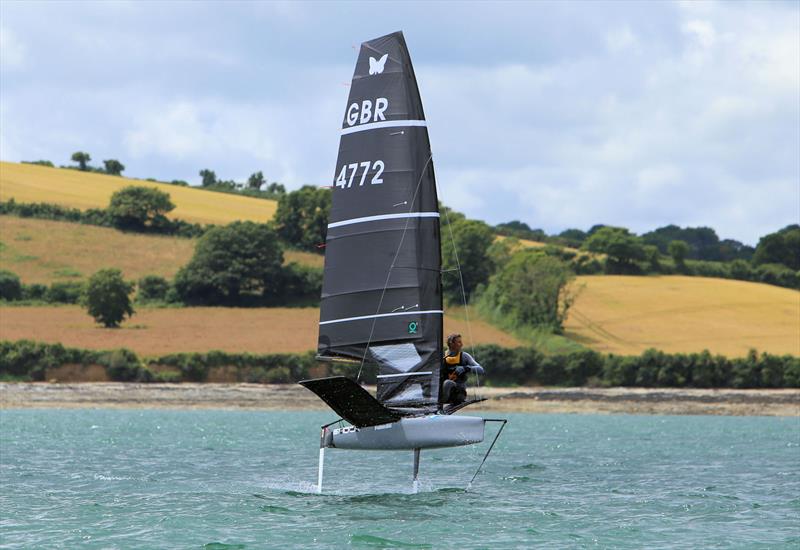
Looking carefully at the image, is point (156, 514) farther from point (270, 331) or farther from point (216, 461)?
point (270, 331)

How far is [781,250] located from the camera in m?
145

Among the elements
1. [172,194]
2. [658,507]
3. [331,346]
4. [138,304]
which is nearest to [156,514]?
[331,346]

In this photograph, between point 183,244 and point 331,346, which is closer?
point 331,346

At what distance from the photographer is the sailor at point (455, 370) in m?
26.8

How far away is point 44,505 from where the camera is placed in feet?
85.3

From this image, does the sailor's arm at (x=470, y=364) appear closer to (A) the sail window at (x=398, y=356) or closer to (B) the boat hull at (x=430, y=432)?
(A) the sail window at (x=398, y=356)

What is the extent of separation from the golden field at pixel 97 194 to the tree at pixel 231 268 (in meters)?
28.8

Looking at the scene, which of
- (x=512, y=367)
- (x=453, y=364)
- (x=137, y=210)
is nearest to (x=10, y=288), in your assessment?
(x=137, y=210)

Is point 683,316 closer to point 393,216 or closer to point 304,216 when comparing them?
point 304,216

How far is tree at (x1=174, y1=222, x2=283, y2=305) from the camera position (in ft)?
357

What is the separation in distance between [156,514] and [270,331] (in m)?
72.1

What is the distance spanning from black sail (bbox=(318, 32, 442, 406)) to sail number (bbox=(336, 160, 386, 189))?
0.07 ft

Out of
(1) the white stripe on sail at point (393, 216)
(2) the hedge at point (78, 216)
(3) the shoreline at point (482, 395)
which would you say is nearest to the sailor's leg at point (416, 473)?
(1) the white stripe on sail at point (393, 216)

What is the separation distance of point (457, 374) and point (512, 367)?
59.1 metres
